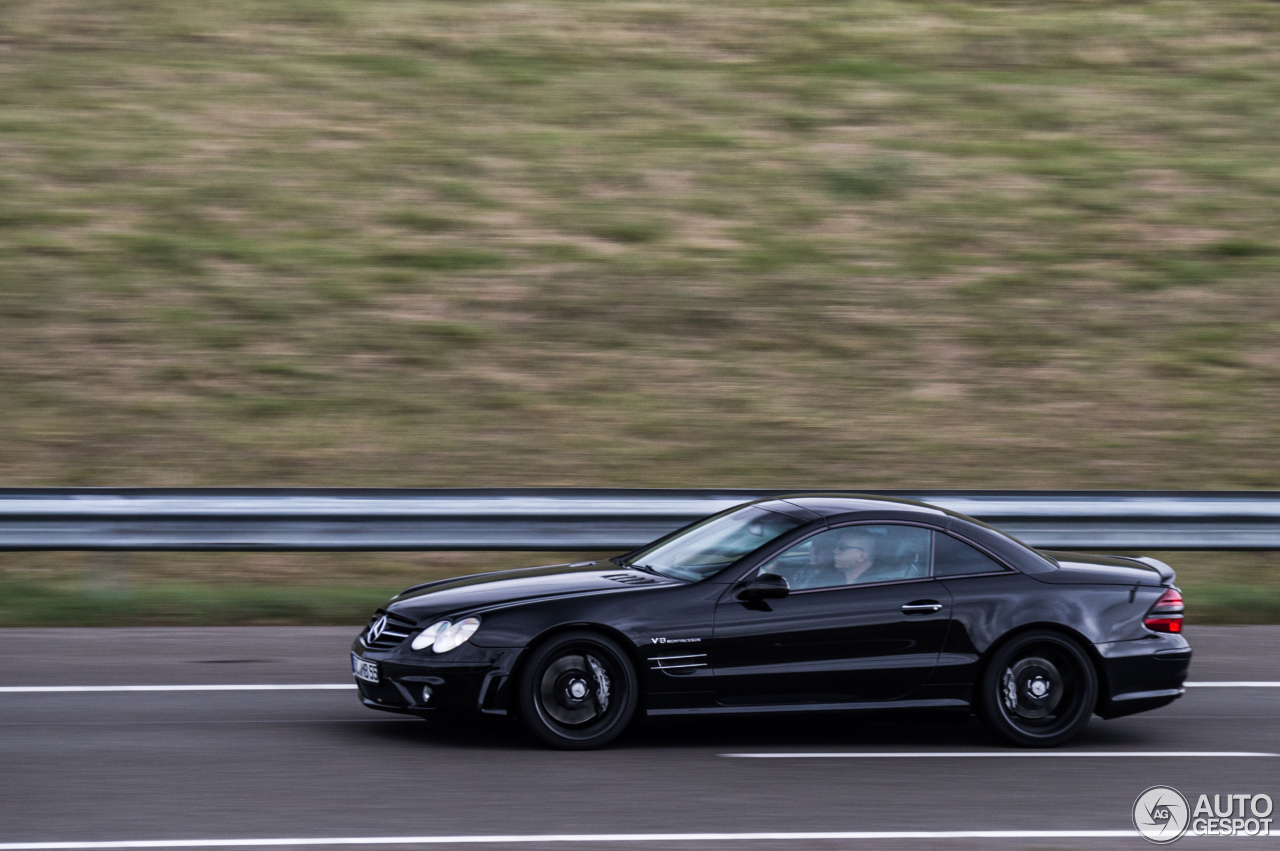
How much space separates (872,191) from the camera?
18.5 m

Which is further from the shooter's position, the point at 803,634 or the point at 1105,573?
the point at 1105,573

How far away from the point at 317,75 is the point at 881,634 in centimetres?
1482

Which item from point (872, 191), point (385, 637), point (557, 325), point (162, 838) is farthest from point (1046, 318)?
point (162, 838)

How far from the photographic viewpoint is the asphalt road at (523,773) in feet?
20.3

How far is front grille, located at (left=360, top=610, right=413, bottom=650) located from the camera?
24.4 ft

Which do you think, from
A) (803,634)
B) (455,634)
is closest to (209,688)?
(455,634)

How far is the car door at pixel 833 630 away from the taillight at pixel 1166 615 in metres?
1.12

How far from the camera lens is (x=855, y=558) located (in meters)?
7.74

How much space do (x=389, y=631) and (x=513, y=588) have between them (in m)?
0.66

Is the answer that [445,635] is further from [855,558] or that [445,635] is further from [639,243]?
[639,243]

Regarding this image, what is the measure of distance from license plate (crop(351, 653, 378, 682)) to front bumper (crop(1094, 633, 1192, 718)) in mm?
3689

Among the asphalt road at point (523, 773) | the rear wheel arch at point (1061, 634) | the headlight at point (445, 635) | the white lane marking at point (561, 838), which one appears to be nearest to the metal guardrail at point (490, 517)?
the asphalt road at point (523, 773)

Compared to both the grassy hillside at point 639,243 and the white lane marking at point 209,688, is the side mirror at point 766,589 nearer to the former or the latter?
the white lane marking at point 209,688

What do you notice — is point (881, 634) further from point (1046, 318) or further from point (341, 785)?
point (1046, 318)
